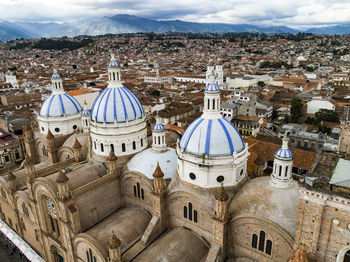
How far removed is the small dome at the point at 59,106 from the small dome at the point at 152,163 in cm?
1554

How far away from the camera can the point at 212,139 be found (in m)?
21.5

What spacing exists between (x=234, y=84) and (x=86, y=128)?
91629 millimetres

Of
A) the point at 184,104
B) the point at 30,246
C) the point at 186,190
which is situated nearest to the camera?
the point at 186,190

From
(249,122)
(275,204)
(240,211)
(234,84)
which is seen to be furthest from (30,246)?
(234,84)

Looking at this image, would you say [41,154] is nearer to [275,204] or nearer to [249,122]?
[275,204]

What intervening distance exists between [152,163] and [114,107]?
7576 millimetres

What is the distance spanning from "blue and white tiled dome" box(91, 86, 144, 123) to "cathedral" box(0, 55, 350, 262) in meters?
0.11

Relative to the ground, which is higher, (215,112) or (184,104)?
(215,112)

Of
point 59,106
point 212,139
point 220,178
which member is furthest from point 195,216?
point 59,106

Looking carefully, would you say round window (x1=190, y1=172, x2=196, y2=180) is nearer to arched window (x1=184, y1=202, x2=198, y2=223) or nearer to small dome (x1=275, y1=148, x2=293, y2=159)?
arched window (x1=184, y1=202, x2=198, y2=223)

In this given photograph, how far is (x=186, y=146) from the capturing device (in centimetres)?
2238

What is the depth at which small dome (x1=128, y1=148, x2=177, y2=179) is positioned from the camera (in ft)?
83.3

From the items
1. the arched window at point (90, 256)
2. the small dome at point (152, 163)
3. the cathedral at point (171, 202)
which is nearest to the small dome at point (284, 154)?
the cathedral at point (171, 202)

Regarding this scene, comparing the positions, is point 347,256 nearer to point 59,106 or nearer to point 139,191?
point 139,191
